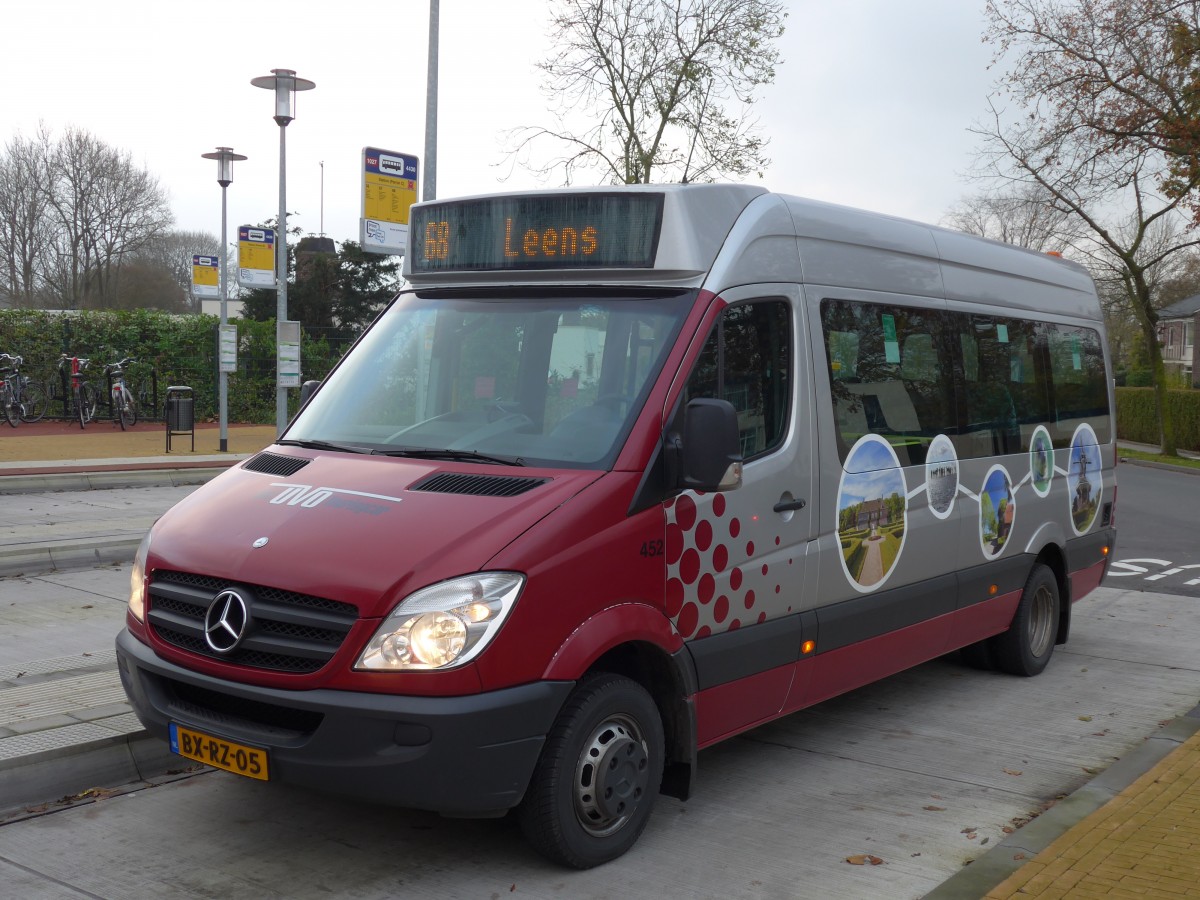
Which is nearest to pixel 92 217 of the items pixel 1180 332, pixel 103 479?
pixel 103 479

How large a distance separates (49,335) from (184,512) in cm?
2409

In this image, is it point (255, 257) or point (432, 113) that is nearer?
point (432, 113)

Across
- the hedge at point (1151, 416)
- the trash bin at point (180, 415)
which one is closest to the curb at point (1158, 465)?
the hedge at point (1151, 416)

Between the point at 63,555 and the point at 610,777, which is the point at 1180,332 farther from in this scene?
the point at 610,777

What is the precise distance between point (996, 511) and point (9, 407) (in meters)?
23.2

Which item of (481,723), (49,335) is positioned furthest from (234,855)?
(49,335)

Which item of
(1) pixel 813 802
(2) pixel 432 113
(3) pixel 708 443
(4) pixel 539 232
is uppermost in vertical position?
(2) pixel 432 113

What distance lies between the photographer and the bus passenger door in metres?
4.73

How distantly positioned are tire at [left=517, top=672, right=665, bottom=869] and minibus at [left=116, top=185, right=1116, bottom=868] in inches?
0.4

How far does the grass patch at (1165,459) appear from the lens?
32.4m

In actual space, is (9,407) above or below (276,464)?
below

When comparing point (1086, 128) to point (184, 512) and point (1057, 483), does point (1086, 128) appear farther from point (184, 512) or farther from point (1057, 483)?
point (184, 512)

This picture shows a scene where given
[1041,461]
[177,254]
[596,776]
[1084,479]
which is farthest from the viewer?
[177,254]

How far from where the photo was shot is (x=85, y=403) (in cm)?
2620
